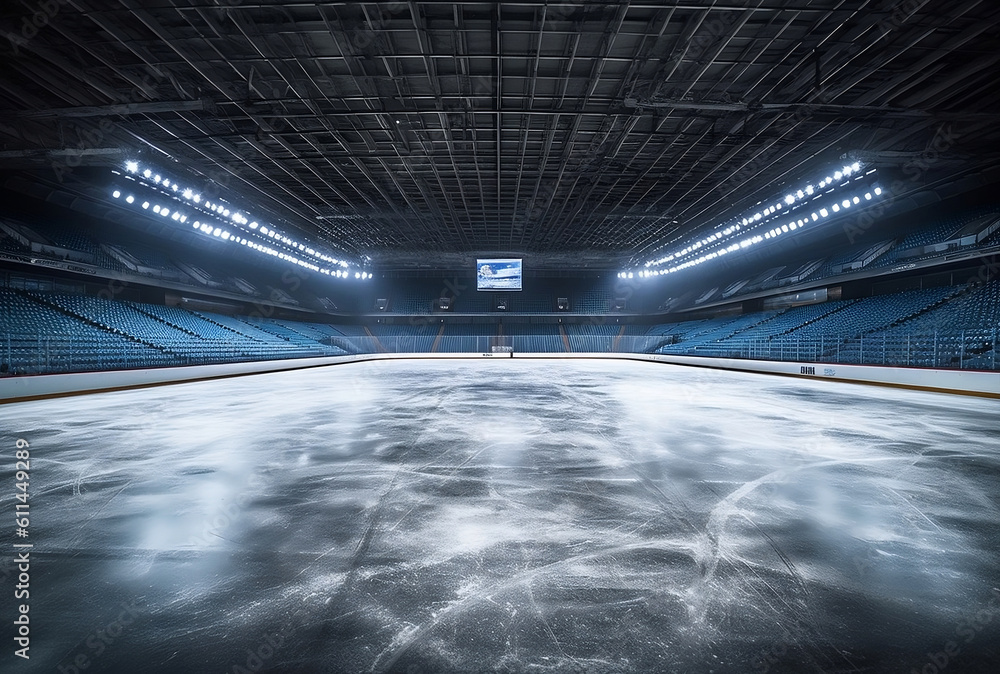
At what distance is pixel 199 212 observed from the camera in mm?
23016

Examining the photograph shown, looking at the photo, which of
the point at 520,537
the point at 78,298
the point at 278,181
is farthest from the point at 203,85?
the point at 520,537

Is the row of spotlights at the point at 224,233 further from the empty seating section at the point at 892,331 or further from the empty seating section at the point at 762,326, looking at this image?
the empty seating section at the point at 892,331

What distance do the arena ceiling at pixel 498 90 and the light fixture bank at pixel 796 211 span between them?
6.77 ft

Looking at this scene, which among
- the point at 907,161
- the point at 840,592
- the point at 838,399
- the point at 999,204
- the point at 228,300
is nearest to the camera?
the point at 840,592

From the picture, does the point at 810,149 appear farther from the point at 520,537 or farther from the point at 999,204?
the point at 520,537

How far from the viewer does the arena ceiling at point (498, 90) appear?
980cm

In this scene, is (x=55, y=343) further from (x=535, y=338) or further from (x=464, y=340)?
(x=535, y=338)

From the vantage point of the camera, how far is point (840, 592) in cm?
237

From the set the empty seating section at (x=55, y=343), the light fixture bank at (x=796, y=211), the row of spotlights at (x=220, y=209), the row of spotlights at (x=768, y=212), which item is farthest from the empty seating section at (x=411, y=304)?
the empty seating section at (x=55, y=343)

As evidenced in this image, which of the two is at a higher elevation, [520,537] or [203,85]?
[203,85]

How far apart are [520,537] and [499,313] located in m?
41.0

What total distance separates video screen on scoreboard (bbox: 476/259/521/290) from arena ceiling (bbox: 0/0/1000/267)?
1290 centimetres

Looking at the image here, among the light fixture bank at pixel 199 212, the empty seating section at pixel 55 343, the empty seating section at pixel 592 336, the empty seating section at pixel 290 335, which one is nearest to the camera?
the empty seating section at pixel 55 343

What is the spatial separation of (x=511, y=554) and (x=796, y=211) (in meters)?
29.3
